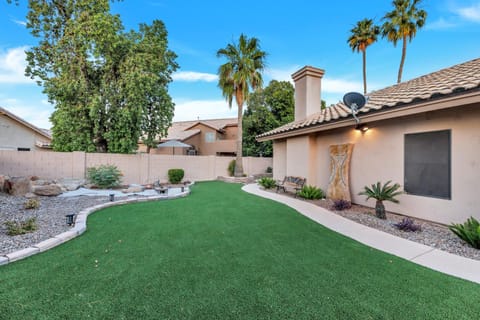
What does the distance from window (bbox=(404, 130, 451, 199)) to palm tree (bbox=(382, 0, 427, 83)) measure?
604 inches

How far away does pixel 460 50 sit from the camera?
37.1ft

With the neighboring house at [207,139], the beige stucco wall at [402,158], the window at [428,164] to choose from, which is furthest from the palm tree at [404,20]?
the neighboring house at [207,139]

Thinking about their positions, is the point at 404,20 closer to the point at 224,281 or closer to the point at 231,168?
the point at 231,168

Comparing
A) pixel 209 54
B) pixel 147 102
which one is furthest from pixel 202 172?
pixel 209 54

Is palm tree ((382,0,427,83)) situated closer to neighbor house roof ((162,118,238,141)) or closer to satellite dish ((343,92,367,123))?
satellite dish ((343,92,367,123))

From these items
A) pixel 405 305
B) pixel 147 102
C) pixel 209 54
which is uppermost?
pixel 209 54

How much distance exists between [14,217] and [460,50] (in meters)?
19.6

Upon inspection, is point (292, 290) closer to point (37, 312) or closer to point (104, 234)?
point (37, 312)

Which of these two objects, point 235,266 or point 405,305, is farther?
point 235,266

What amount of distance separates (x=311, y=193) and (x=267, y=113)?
12.3 m

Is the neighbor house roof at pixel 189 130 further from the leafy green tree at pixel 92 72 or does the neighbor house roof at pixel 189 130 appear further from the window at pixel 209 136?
the leafy green tree at pixel 92 72

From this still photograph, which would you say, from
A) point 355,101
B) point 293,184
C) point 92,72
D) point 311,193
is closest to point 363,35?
point 355,101

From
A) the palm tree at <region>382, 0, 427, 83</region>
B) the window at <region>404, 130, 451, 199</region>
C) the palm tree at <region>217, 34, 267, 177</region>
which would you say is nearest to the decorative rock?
the palm tree at <region>217, 34, 267, 177</region>

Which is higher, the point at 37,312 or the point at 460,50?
the point at 460,50
